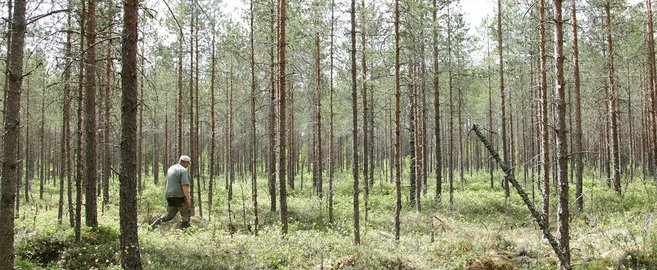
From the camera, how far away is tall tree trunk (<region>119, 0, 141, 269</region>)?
18.3 ft

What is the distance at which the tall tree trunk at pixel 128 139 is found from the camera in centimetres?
559

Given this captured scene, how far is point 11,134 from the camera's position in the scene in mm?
4930

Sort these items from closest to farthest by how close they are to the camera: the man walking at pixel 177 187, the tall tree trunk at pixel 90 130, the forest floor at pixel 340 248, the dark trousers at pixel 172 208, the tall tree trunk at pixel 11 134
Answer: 1. the tall tree trunk at pixel 11 134
2. the forest floor at pixel 340 248
3. the tall tree trunk at pixel 90 130
4. the man walking at pixel 177 187
5. the dark trousers at pixel 172 208

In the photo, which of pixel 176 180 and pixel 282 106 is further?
pixel 282 106

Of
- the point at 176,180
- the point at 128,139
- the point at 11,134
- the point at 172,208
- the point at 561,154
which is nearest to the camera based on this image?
the point at 11,134

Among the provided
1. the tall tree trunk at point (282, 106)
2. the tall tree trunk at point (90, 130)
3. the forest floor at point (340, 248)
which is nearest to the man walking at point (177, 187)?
the forest floor at point (340, 248)

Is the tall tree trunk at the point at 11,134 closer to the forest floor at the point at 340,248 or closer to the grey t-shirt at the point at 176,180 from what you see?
the forest floor at the point at 340,248

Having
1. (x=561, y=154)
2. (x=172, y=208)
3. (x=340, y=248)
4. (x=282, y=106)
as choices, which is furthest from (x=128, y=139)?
(x=561, y=154)

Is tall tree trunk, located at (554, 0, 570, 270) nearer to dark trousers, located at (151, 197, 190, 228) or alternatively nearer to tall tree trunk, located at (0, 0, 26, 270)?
tall tree trunk, located at (0, 0, 26, 270)

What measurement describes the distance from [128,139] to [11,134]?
1.32 m

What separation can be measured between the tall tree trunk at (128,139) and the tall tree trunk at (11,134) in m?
A: 1.17

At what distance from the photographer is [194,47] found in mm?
18578

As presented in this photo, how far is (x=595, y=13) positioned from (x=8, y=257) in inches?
860

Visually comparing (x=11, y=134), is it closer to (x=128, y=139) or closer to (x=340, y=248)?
(x=128, y=139)
